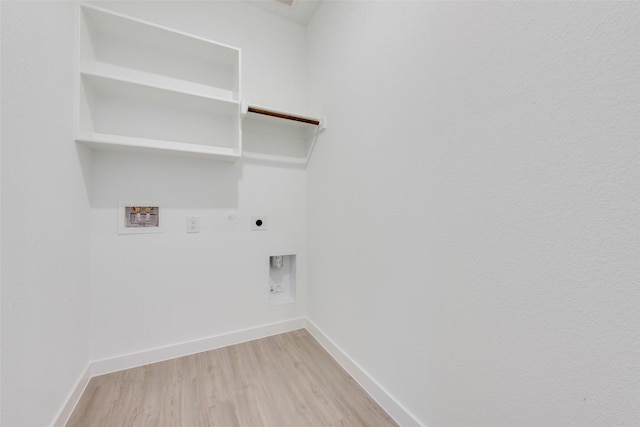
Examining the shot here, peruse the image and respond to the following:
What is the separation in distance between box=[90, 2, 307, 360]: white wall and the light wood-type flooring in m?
0.23

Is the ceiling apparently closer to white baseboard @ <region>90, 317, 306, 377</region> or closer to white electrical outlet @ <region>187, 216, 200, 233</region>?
white electrical outlet @ <region>187, 216, 200, 233</region>

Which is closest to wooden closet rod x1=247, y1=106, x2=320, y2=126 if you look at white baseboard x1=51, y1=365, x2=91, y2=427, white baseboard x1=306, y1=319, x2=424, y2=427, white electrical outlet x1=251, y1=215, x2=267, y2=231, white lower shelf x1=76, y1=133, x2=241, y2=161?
white lower shelf x1=76, y1=133, x2=241, y2=161

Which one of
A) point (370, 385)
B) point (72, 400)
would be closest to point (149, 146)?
point (72, 400)

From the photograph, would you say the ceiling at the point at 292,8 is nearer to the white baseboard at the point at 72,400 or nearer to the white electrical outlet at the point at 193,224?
the white electrical outlet at the point at 193,224

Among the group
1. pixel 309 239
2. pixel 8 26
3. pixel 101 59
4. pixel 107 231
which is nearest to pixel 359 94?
pixel 309 239

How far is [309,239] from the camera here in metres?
2.24

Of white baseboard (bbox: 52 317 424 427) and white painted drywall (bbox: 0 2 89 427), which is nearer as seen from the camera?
white painted drywall (bbox: 0 2 89 427)

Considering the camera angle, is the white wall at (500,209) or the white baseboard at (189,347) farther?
the white baseboard at (189,347)

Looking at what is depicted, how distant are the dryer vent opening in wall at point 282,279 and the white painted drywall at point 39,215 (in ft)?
4.18

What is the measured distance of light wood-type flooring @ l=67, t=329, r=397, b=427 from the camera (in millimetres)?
1289

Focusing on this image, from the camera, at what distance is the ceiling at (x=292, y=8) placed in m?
2.01

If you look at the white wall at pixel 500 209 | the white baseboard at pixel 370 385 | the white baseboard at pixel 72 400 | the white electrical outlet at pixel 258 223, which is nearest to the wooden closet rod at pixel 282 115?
the white wall at pixel 500 209

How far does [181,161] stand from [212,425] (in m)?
1.65

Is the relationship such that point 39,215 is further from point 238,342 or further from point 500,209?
point 500,209
